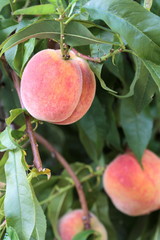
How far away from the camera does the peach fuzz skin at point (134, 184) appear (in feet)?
3.54

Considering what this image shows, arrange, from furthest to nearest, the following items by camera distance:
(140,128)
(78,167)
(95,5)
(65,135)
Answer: (65,135)
(78,167)
(140,128)
(95,5)

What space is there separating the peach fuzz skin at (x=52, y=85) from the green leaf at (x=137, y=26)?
0.28 ft

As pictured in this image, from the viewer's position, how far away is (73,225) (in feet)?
3.43

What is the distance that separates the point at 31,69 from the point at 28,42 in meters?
0.06

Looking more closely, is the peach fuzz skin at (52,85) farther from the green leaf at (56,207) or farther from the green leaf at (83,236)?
the green leaf at (56,207)

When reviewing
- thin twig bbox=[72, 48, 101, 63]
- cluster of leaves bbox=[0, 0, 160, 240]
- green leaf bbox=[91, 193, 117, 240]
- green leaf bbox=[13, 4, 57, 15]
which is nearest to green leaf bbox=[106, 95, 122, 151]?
cluster of leaves bbox=[0, 0, 160, 240]

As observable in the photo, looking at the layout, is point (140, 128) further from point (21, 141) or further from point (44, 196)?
point (21, 141)

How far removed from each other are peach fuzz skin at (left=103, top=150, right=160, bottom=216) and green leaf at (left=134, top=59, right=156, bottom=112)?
39cm

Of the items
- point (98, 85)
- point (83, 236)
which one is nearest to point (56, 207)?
point (83, 236)

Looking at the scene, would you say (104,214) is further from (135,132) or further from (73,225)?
(135,132)

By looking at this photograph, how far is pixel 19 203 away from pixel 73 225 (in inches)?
20.6

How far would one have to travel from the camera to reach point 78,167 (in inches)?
45.6

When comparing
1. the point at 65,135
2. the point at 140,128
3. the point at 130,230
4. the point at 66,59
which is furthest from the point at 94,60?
the point at 130,230

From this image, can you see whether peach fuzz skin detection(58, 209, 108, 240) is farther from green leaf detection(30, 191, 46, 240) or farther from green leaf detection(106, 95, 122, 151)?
green leaf detection(30, 191, 46, 240)
